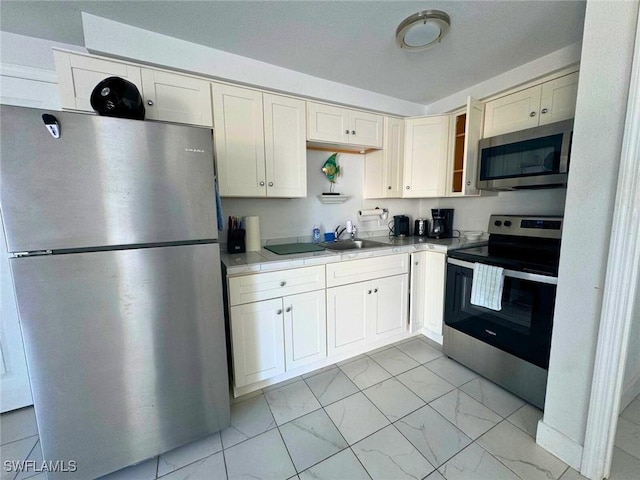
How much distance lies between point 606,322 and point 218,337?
71.2 inches

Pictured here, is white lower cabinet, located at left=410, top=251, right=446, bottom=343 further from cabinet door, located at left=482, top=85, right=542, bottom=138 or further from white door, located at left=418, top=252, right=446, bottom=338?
cabinet door, located at left=482, top=85, right=542, bottom=138

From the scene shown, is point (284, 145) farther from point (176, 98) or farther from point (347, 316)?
point (347, 316)

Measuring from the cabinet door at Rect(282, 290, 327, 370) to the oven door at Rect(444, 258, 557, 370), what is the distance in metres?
1.09

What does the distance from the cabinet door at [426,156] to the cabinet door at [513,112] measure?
35 cm

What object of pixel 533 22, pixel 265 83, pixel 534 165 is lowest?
pixel 534 165

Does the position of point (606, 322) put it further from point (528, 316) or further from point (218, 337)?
point (218, 337)

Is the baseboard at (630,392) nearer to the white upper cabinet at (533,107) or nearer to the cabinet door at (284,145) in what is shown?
the white upper cabinet at (533,107)

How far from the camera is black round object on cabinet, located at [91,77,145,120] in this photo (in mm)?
1207

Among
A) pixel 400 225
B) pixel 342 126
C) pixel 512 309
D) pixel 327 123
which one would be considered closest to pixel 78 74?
pixel 327 123

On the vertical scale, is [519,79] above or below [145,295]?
above

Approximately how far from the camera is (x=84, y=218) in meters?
1.07

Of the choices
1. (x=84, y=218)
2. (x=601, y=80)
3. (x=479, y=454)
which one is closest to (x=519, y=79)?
(x=601, y=80)

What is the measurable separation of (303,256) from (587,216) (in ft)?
4.98

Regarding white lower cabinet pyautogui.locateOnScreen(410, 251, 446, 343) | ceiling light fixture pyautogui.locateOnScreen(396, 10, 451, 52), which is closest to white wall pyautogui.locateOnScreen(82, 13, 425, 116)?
ceiling light fixture pyautogui.locateOnScreen(396, 10, 451, 52)
